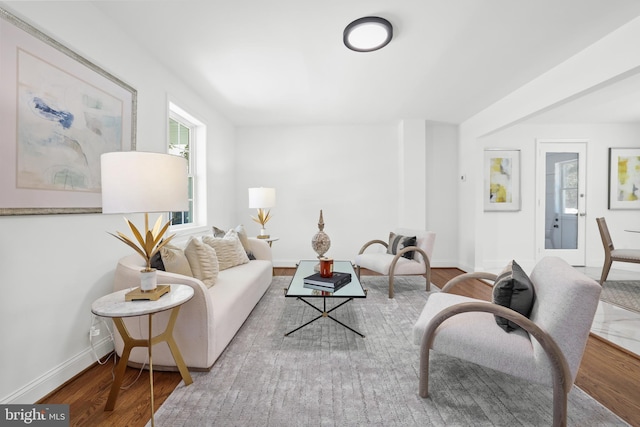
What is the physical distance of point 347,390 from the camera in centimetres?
170

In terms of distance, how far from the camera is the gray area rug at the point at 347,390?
147 centimetres

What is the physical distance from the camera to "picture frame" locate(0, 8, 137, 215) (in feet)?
4.93

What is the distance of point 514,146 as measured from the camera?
5.06 meters

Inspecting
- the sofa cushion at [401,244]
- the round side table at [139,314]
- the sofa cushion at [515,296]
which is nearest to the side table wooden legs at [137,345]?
the round side table at [139,314]

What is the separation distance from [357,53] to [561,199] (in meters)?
4.79

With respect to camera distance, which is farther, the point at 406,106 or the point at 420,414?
the point at 406,106

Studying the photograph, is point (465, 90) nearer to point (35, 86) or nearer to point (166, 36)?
point (166, 36)

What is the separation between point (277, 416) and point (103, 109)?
2.39 meters

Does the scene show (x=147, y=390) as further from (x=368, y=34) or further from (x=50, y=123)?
(x=368, y=34)

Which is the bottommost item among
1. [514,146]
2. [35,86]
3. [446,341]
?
[446,341]


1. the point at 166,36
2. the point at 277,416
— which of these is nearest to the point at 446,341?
the point at 277,416

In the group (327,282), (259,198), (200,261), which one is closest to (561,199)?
(327,282)

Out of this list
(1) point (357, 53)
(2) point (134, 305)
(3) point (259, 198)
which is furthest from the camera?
(3) point (259, 198)

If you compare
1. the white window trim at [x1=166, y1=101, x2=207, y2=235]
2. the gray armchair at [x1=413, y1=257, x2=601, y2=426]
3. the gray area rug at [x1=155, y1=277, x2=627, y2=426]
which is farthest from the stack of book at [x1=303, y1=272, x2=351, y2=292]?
the white window trim at [x1=166, y1=101, x2=207, y2=235]
